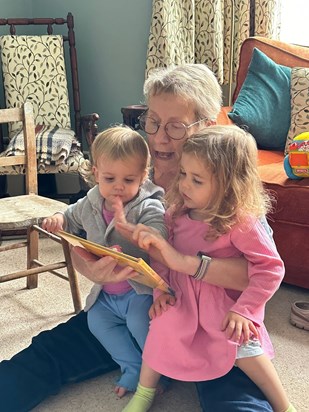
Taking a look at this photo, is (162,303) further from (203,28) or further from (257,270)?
(203,28)

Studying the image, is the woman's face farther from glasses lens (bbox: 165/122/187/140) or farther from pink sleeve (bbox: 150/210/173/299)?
pink sleeve (bbox: 150/210/173/299)

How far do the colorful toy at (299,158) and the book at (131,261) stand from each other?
0.87 m

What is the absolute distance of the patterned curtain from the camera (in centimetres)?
303

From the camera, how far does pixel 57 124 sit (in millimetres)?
3203

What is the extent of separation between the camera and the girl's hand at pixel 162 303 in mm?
1384

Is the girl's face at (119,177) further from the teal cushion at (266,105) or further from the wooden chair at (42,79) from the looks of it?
the wooden chair at (42,79)

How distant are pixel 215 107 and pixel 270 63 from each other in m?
1.25

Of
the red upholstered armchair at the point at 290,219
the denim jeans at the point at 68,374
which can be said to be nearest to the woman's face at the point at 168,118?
the denim jeans at the point at 68,374

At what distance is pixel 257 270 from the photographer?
1.30m

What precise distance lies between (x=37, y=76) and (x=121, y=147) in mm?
1957

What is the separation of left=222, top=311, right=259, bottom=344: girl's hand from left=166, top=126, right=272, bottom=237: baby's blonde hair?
0.19 metres

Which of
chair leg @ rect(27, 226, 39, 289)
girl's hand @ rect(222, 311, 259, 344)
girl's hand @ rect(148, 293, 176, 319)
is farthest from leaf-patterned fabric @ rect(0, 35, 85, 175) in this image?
girl's hand @ rect(222, 311, 259, 344)

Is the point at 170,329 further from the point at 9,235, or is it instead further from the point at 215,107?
the point at 9,235

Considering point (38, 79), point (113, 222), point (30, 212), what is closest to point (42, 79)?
point (38, 79)
